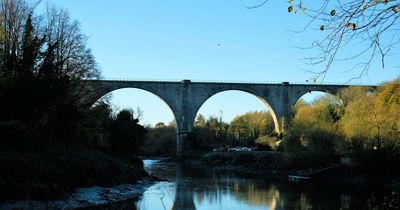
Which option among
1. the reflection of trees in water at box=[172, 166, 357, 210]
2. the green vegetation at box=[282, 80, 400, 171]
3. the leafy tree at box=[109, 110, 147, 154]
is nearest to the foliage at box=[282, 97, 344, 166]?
the green vegetation at box=[282, 80, 400, 171]

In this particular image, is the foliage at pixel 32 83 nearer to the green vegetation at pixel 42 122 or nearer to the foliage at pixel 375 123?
the green vegetation at pixel 42 122

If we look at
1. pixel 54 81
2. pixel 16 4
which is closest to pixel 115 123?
pixel 16 4

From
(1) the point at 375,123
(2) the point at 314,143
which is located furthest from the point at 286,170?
(1) the point at 375,123

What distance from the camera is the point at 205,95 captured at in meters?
52.3

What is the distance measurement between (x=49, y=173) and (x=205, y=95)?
38.5 metres

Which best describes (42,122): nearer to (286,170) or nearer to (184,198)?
(184,198)

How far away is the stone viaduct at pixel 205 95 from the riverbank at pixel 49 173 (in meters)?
31.0

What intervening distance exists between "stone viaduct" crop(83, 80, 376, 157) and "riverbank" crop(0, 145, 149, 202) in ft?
102

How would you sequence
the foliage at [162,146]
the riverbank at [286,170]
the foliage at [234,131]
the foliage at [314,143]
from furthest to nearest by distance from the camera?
the foliage at [162,146]
the foliage at [234,131]
the foliage at [314,143]
the riverbank at [286,170]

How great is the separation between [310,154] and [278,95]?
20.6 meters

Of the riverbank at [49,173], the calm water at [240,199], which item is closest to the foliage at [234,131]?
the calm water at [240,199]

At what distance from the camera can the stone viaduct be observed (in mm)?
51375

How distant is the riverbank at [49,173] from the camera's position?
1250 cm

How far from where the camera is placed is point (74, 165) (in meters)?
16.7
